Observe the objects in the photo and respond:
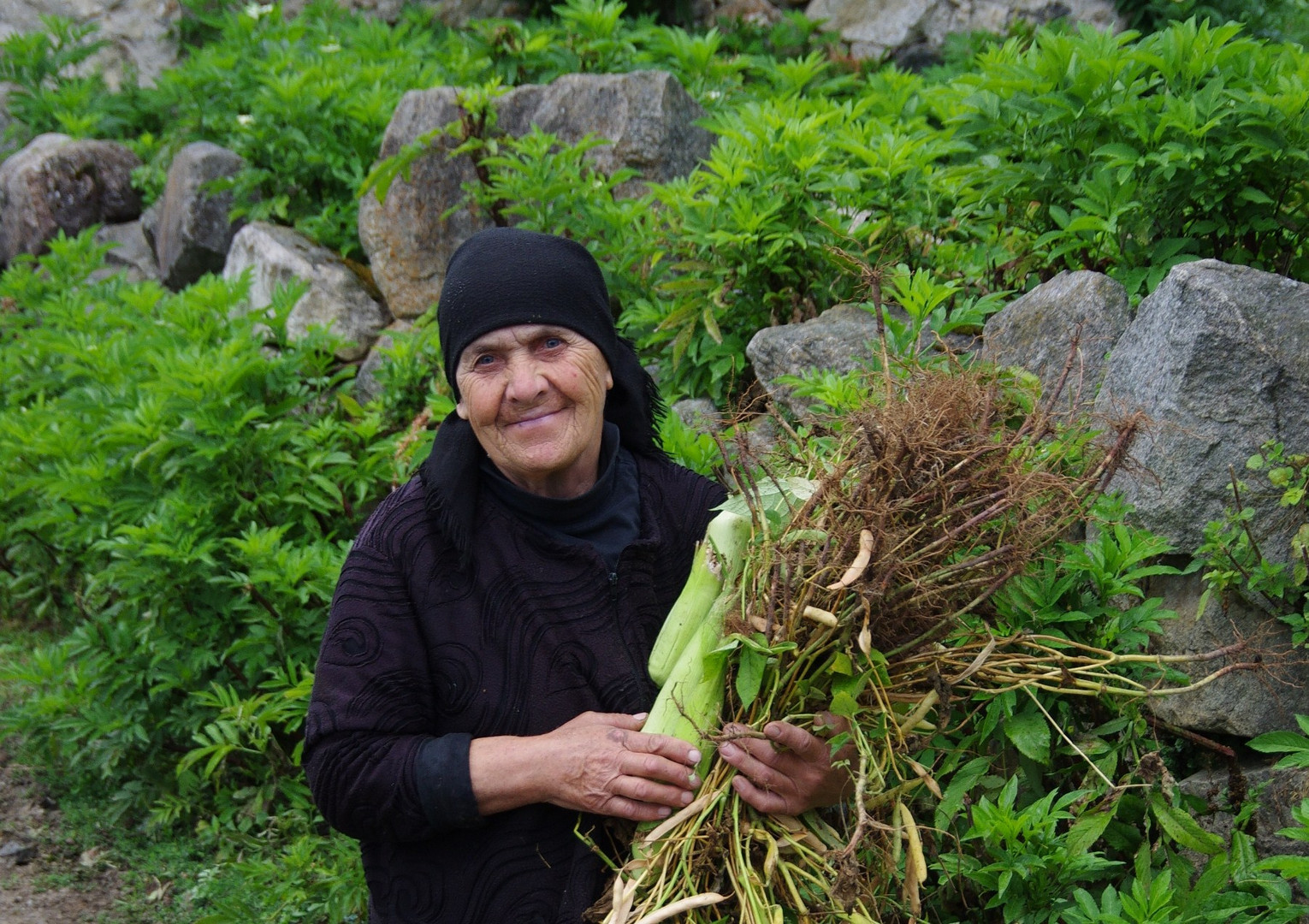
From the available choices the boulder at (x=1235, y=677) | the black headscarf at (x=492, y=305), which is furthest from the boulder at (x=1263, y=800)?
the black headscarf at (x=492, y=305)

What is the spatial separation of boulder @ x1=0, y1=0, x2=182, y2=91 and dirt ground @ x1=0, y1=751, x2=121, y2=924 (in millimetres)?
6674

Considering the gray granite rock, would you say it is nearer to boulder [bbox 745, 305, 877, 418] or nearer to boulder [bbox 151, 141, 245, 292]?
boulder [bbox 745, 305, 877, 418]

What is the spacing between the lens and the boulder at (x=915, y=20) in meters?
7.14

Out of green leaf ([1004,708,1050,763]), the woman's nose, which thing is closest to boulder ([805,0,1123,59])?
the woman's nose

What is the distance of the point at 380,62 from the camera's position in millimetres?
7312

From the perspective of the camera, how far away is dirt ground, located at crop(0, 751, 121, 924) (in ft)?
12.8

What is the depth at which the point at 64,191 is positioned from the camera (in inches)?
322

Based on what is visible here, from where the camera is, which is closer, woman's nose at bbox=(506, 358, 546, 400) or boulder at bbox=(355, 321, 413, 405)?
woman's nose at bbox=(506, 358, 546, 400)

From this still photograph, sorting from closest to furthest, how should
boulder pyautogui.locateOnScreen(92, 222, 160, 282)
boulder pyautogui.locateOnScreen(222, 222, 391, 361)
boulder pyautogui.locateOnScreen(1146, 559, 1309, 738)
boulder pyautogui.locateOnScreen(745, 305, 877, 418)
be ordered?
boulder pyautogui.locateOnScreen(1146, 559, 1309, 738) < boulder pyautogui.locateOnScreen(745, 305, 877, 418) < boulder pyautogui.locateOnScreen(222, 222, 391, 361) < boulder pyautogui.locateOnScreen(92, 222, 160, 282)

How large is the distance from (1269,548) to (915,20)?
574 centimetres

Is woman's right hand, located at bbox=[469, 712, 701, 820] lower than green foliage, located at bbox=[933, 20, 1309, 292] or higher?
lower

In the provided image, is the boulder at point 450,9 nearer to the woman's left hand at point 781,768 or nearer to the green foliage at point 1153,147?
the green foliage at point 1153,147

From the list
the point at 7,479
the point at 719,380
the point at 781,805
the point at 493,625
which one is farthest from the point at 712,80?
the point at 781,805

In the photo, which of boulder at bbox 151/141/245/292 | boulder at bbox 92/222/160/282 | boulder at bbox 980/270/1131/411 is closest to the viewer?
boulder at bbox 980/270/1131/411
